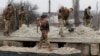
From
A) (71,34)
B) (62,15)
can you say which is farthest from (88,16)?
(62,15)

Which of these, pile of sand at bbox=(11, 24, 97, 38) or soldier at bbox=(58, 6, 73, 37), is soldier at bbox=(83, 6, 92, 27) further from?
soldier at bbox=(58, 6, 73, 37)

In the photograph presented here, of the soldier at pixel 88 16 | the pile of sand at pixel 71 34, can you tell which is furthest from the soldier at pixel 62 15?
the soldier at pixel 88 16

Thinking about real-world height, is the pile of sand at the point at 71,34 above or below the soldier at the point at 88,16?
below

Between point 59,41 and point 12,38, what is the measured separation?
7.72 feet

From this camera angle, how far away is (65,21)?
1714cm

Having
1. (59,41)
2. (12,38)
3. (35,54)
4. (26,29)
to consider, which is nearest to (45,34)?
(35,54)

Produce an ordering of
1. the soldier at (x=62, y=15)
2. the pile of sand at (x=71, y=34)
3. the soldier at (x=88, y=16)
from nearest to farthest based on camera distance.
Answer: the soldier at (x=62, y=15) → the pile of sand at (x=71, y=34) → the soldier at (x=88, y=16)

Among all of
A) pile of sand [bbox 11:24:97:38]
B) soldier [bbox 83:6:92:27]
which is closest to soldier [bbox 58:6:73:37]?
pile of sand [bbox 11:24:97:38]

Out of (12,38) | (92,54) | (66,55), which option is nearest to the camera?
(66,55)

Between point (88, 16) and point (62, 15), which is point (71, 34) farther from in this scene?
point (88, 16)

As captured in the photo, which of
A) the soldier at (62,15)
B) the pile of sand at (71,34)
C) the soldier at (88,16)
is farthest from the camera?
the soldier at (88,16)

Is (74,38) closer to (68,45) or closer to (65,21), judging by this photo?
(68,45)

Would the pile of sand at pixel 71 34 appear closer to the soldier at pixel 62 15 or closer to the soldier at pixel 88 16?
the soldier at pixel 62 15

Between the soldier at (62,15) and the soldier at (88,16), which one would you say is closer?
the soldier at (62,15)
